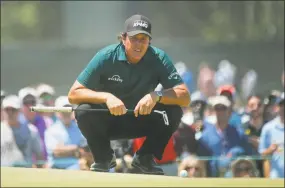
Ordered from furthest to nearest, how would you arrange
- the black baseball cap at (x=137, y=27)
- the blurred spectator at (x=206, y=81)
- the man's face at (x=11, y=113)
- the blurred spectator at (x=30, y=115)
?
the blurred spectator at (x=206, y=81)
the blurred spectator at (x=30, y=115)
the man's face at (x=11, y=113)
the black baseball cap at (x=137, y=27)

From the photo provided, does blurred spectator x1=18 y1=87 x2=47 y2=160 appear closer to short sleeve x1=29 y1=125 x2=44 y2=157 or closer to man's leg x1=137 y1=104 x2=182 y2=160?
short sleeve x1=29 y1=125 x2=44 y2=157

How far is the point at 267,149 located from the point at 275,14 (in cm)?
1346

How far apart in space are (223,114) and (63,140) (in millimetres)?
2166

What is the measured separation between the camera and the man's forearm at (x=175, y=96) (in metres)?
10.1

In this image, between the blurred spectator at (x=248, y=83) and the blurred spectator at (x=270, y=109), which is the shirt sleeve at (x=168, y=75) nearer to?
the blurred spectator at (x=270, y=109)

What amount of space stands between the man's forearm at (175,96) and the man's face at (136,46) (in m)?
0.38

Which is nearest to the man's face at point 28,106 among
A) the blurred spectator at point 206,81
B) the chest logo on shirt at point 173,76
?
the blurred spectator at point 206,81

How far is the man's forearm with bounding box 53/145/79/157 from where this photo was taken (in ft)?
51.3

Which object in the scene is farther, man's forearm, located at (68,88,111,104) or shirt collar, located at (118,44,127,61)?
shirt collar, located at (118,44,127,61)

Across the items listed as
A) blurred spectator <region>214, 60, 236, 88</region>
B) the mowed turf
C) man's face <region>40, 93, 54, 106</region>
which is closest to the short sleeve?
man's face <region>40, 93, 54, 106</region>

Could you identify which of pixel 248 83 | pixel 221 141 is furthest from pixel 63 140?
pixel 248 83

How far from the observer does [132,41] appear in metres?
10.1

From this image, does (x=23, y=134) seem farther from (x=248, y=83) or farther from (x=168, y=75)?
(x=248, y=83)

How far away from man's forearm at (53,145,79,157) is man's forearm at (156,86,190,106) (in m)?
5.49
